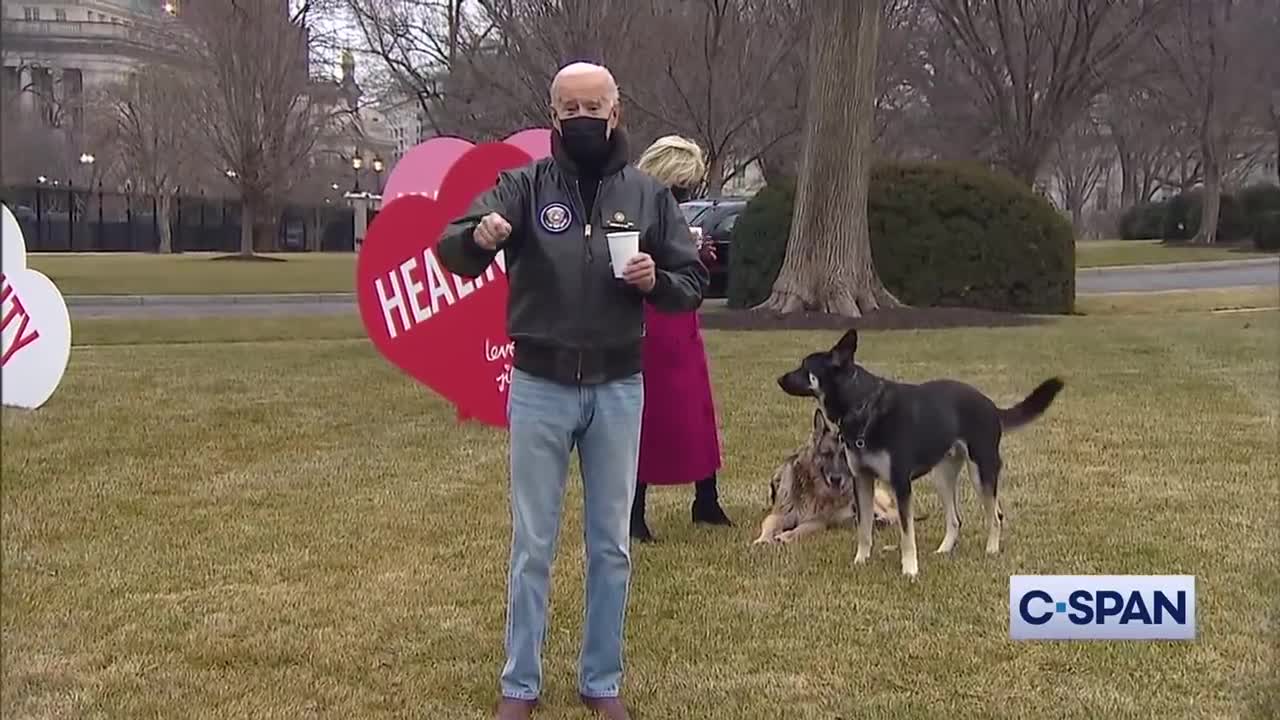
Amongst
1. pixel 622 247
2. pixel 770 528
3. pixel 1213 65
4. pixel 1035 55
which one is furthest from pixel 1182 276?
pixel 622 247

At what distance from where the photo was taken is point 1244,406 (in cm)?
998

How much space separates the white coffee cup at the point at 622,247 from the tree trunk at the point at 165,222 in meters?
19.7

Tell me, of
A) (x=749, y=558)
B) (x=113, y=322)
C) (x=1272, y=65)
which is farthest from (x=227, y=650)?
(x=1272, y=65)

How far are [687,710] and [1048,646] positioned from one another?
1.41 meters

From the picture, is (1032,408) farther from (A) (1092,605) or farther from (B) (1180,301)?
(B) (1180,301)

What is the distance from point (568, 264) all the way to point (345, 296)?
63.7ft

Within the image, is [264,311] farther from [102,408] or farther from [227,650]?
[227,650]

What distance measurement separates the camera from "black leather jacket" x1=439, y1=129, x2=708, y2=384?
359cm

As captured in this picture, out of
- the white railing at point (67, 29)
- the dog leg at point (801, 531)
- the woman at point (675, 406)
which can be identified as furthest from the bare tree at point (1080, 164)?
the white railing at point (67, 29)

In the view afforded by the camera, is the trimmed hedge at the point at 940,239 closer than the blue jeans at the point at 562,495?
No

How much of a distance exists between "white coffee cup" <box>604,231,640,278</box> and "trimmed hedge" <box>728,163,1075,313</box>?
13349 mm

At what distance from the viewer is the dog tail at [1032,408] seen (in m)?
5.91

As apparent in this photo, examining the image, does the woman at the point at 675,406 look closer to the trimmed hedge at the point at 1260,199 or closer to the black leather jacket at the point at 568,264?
the black leather jacket at the point at 568,264

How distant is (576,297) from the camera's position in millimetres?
3600
